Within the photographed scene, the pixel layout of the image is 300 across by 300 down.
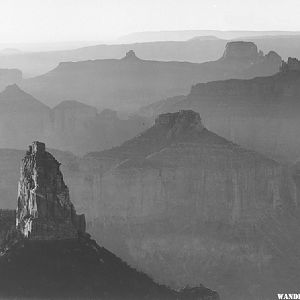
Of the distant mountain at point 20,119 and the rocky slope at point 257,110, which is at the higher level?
the distant mountain at point 20,119

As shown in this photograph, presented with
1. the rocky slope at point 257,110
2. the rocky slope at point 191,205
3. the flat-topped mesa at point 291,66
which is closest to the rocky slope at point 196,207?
→ the rocky slope at point 191,205

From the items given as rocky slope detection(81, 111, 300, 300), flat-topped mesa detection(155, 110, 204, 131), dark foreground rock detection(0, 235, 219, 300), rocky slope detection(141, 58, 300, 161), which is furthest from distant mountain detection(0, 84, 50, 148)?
dark foreground rock detection(0, 235, 219, 300)

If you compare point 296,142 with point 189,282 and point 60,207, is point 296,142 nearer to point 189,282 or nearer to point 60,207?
point 189,282

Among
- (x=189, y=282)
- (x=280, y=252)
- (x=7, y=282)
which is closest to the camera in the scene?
(x=7, y=282)

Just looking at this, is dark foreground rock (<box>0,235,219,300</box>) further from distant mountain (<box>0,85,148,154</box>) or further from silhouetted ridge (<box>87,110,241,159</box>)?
distant mountain (<box>0,85,148,154</box>)

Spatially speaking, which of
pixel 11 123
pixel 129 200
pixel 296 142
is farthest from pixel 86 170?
pixel 11 123

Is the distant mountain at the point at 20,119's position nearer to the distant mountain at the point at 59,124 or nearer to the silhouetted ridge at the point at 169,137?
the distant mountain at the point at 59,124

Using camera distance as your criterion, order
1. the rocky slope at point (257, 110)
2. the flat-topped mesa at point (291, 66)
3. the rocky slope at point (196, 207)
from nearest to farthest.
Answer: the rocky slope at point (196, 207) → the rocky slope at point (257, 110) → the flat-topped mesa at point (291, 66)
